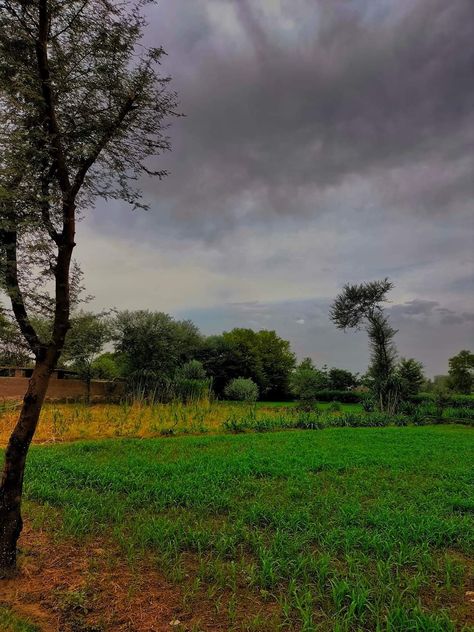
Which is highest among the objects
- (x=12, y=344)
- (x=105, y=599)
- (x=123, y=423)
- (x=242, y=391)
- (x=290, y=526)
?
(x=12, y=344)

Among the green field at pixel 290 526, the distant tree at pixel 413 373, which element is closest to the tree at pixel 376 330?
the distant tree at pixel 413 373

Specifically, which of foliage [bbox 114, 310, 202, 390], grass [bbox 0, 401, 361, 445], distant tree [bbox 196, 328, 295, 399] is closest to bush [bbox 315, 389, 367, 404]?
distant tree [bbox 196, 328, 295, 399]

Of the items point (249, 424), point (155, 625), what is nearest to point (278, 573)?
point (155, 625)

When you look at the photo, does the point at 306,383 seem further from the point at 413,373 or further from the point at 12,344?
the point at 12,344

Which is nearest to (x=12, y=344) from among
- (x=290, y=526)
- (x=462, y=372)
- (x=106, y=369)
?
(x=290, y=526)

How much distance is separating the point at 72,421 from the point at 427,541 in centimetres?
1016

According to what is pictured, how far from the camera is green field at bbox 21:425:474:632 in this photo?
2.66 meters

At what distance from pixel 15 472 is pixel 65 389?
16783 mm

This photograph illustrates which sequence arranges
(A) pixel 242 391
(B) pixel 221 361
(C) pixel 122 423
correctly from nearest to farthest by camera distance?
(C) pixel 122 423, (A) pixel 242 391, (B) pixel 221 361

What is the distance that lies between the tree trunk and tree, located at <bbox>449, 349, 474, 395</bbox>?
3119cm

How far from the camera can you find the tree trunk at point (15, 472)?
322 cm

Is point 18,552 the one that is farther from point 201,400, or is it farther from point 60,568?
point 201,400

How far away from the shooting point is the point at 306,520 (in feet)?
13.1

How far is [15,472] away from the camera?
334cm
